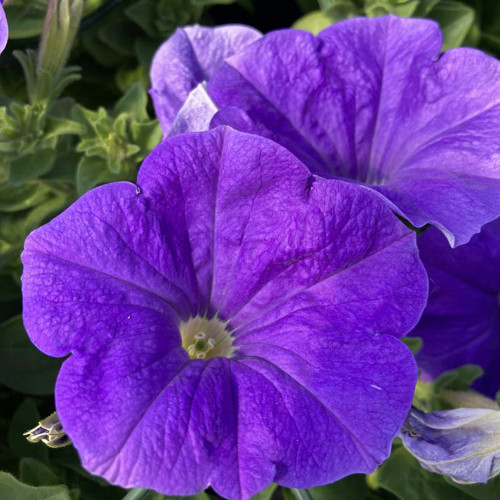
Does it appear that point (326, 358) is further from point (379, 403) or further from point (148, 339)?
point (148, 339)

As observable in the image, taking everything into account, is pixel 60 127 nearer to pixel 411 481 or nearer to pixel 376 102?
pixel 376 102

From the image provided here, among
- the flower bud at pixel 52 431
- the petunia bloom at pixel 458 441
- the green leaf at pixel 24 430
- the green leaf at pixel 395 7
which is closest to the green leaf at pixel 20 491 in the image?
the flower bud at pixel 52 431

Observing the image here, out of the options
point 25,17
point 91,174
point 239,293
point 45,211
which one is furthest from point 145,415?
point 25,17

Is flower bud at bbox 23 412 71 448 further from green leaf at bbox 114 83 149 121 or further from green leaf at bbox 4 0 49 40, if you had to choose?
green leaf at bbox 4 0 49 40

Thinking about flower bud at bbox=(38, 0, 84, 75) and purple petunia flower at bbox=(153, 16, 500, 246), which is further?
flower bud at bbox=(38, 0, 84, 75)

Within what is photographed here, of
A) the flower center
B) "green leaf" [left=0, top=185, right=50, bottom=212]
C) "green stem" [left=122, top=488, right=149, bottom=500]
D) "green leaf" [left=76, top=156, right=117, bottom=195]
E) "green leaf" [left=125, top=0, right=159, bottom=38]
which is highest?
"green leaf" [left=125, top=0, right=159, bottom=38]

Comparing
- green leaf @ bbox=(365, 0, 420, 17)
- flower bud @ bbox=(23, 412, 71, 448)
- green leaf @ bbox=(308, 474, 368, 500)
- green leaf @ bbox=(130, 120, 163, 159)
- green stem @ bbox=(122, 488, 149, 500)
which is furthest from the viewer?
green leaf @ bbox=(365, 0, 420, 17)

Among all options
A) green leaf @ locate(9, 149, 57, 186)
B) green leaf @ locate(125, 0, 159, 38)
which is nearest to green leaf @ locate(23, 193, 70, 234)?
green leaf @ locate(9, 149, 57, 186)
